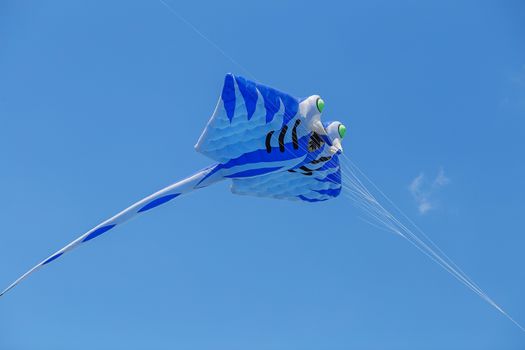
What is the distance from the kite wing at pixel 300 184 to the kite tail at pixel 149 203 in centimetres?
99

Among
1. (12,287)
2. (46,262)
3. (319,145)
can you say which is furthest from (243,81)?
(12,287)

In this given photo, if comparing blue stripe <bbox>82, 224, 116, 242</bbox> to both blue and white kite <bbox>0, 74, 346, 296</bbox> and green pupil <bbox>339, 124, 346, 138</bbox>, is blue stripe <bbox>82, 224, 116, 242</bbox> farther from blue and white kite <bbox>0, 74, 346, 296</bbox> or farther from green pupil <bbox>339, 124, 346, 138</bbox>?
green pupil <bbox>339, 124, 346, 138</bbox>

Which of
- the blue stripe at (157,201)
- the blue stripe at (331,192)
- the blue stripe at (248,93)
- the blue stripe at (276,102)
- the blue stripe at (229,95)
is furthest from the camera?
the blue stripe at (331,192)

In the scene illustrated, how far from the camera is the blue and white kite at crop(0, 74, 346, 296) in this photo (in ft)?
41.5

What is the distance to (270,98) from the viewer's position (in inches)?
513

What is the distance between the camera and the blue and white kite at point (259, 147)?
1264 cm

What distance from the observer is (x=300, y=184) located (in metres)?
16.0

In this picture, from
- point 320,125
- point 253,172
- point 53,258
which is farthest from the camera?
point 253,172

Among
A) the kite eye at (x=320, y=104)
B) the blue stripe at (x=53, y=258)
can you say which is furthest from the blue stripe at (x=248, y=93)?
the blue stripe at (x=53, y=258)

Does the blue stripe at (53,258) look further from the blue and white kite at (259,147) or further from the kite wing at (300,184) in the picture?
the kite wing at (300,184)

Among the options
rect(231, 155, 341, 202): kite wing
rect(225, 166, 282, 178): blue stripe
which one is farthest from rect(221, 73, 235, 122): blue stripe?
rect(231, 155, 341, 202): kite wing

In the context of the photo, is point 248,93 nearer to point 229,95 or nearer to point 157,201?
point 229,95

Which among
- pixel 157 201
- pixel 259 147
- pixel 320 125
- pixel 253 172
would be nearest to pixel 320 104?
pixel 320 125

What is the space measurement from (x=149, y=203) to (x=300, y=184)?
4.87m
